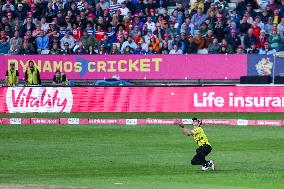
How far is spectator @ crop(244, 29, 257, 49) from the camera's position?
44.4 metres

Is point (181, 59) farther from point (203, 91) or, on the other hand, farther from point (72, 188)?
point (72, 188)

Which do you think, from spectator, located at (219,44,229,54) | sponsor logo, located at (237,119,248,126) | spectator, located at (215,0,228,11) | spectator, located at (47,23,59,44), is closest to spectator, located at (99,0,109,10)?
spectator, located at (47,23,59,44)

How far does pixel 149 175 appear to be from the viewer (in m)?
25.1

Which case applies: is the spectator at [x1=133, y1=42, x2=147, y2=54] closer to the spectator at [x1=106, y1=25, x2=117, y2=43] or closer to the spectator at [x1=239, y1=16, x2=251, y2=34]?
the spectator at [x1=106, y1=25, x2=117, y2=43]

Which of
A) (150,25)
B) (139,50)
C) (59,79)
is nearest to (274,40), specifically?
(150,25)

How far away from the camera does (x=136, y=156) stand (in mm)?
29438

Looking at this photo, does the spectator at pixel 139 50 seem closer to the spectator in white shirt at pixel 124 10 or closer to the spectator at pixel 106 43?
the spectator at pixel 106 43

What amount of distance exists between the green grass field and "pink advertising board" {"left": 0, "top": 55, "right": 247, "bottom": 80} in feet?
16.6

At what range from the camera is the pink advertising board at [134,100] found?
130ft

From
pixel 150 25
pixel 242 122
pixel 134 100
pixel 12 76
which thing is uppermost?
pixel 150 25

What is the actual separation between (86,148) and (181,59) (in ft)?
44.6

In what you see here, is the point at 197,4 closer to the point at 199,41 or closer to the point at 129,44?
the point at 199,41

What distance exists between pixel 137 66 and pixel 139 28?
204 cm

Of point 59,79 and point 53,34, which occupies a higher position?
point 53,34
